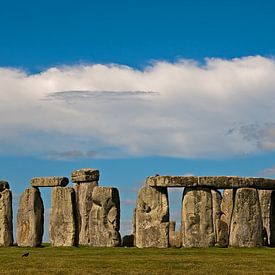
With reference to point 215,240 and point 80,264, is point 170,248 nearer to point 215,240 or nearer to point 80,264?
point 215,240

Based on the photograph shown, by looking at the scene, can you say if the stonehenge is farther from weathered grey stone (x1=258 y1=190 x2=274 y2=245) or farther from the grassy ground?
the grassy ground

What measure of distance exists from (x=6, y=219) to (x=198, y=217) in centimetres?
884

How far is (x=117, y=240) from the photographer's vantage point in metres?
35.8

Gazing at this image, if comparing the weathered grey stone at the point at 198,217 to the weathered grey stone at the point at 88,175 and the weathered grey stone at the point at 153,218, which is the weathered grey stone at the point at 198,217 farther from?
the weathered grey stone at the point at 88,175

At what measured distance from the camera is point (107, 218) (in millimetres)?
35906

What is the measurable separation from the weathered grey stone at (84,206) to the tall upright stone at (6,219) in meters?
3.08

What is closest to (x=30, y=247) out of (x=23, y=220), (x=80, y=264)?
(x=23, y=220)

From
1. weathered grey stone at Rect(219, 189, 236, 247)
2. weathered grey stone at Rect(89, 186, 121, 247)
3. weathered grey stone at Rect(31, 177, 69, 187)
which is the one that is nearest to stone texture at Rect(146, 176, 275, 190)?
weathered grey stone at Rect(219, 189, 236, 247)

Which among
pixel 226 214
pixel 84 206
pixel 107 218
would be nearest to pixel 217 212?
pixel 226 214

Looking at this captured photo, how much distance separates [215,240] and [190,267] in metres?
8.85

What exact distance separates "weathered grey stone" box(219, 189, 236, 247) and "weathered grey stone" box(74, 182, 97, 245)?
6.05 meters

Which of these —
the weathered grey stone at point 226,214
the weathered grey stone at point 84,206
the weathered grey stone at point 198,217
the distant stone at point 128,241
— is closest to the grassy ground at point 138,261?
the weathered grey stone at point 198,217

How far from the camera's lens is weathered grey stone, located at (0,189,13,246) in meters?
37.8

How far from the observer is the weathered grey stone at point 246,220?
3497 cm
